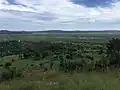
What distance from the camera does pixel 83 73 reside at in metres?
6.45

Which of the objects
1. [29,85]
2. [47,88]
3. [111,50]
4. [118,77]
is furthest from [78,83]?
[111,50]

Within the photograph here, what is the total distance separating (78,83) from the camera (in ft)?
17.0

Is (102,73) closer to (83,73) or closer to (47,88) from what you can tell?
(83,73)

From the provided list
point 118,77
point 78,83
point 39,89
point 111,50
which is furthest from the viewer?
point 111,50

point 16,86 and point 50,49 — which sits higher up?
point 16,86

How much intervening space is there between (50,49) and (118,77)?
10501 cm

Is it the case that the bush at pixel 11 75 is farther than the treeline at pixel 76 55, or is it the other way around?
the treeline at pixel 76 55

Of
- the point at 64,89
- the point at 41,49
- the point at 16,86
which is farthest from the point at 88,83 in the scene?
the point at 41,49

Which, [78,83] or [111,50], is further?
[111,50]

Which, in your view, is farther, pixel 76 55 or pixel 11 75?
pixel 76 55

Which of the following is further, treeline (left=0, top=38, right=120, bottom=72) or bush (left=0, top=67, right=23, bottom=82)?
treeline (left=0, top=38, right=120, bottom=72)

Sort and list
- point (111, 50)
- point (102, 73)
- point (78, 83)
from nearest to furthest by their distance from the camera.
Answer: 1. point (78, 83)
2. point (102, 73)
3. point (111, 50)

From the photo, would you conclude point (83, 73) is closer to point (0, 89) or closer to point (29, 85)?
point (29, 85)

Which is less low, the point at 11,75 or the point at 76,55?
the point at 11,75
